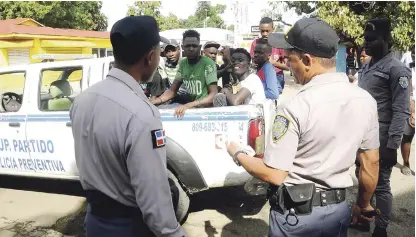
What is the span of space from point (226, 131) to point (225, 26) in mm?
77344

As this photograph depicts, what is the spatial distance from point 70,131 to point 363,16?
38.7 feet

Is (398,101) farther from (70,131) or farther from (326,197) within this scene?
(70,131)

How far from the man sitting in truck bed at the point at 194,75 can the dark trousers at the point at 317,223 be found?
2183 mm

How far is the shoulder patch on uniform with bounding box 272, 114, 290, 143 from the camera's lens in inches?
63.7

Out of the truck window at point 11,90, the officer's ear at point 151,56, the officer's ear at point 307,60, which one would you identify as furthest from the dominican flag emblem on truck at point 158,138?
the truck window at point 11,90

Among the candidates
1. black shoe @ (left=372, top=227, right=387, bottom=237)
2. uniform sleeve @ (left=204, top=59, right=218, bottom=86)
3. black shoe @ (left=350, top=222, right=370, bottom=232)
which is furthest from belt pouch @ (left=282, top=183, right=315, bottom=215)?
uniform sleeve @ (left=204, top=59, right=218, bottom=86)

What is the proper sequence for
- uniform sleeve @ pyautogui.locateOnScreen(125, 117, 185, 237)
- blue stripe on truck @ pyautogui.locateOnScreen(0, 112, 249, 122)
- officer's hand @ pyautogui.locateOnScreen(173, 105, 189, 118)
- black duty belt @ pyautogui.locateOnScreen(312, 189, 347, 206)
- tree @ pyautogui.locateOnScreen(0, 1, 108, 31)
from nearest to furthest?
uniform sleeve @ pyautogui.locateOnScreen(125, 117, 185, 237) → black duty belt @ pyautogui.locateOnScreen(312, 189, 347, 206) → blue stripe on truck @ pyautogui.locateOnScreen(0, 112, 249, 122) → officer's hand @ pyautogui.locateOnScreen(173, 105, 189, 118) → tree @ pyautogui.locateOnScreen(0, 1, 108, 31)

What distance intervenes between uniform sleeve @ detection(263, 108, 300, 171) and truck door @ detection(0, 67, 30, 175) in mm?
3275

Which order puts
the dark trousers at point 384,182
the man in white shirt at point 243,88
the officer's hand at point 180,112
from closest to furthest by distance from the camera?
the dark trousers at point 384,182 → the officer's hand at point 180,112 → the man in white shirt at point 243,88

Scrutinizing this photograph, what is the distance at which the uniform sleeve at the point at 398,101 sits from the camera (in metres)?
2.84

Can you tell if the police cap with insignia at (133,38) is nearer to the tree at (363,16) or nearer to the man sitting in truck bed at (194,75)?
the man sitting in truck bed at (194,75)

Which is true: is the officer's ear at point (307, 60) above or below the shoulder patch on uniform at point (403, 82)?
above

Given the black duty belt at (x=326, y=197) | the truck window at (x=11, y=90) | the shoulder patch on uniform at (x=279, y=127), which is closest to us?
the shoulder patch on uniform at (x=279, y=127)

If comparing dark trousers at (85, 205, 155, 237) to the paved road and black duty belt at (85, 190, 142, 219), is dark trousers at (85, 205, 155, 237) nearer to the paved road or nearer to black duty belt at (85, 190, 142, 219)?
black duty belt at (85, 190, 142, 219)
